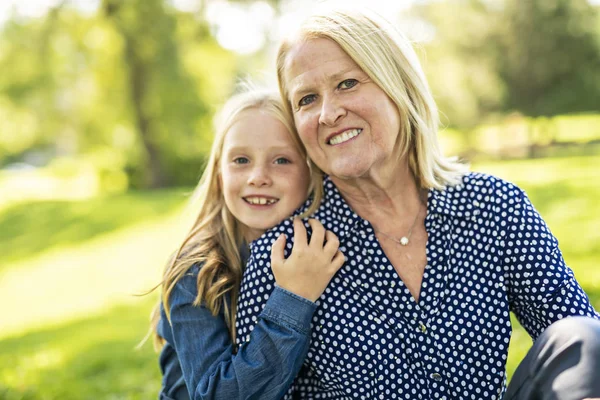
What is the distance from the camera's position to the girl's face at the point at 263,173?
2703 millimetres

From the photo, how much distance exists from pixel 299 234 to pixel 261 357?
1.63ft

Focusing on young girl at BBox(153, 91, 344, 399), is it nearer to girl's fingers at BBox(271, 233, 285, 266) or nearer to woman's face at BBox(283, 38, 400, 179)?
girl's fingers at BBox(271, 233, 285, 266)

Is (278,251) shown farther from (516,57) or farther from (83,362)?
(516,57)

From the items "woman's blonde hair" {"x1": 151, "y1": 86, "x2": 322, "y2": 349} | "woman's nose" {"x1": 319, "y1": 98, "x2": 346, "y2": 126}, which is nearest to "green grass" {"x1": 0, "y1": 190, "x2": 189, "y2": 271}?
"woman's blonde hair" {"x1": 151, "y1": 86, "x2": 322, "y2": 349}

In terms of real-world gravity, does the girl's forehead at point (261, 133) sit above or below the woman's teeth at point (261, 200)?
above

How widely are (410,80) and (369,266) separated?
0.73 meters

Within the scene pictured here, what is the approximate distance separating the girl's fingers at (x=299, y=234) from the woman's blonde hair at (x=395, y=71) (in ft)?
1.65

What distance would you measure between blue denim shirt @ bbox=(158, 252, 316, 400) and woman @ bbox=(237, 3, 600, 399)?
114 millimetres

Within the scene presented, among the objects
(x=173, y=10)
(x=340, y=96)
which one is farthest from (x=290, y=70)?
(x=173, y=10)

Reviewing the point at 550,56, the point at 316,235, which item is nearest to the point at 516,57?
the point at 550,56

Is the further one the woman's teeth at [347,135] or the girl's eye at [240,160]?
the girl's eye at [240,160]

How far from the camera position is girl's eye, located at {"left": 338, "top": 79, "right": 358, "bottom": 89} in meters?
2.34

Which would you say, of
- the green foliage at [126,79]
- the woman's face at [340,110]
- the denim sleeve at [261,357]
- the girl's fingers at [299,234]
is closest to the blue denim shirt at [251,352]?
the denim sleeve at [261,357]

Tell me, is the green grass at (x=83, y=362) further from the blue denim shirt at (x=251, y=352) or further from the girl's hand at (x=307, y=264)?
the girl's hand at (x=307, y=264)
